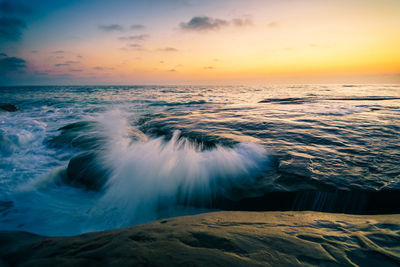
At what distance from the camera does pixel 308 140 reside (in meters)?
4.25

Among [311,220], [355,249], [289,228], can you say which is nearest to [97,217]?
[289,228]

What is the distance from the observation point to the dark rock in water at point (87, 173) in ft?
11.7

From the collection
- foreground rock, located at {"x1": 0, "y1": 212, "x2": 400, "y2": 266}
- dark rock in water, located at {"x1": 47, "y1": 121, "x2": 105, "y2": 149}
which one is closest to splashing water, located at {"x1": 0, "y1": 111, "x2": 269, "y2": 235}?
foreground rock, located at {"x1": 0, "y1": 212, "x2": 400, "y2": 266}

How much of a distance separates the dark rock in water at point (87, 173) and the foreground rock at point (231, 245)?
6.48 ft

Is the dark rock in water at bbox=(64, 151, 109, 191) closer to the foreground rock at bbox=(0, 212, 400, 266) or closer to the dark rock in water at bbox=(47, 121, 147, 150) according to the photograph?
the dark rock in water at bbox=(47, 121, 147, 150)

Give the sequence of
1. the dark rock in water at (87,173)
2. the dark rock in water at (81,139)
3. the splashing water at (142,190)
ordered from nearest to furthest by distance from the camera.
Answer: the splashing water at (142,190) → the dark rock in water at (87,173) → the dark rock in water at (81,139)

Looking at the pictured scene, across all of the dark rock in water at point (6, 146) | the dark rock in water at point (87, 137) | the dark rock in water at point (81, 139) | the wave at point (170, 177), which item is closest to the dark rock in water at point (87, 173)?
the wave at point (170, 177)

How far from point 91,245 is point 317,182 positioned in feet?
9.09

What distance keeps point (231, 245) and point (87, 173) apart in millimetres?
3720

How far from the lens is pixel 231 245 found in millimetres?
1204

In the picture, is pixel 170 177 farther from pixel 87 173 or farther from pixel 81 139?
pixel 81 139

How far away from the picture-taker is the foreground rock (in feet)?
3.49

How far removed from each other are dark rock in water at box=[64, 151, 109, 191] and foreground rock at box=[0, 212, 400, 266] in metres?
1.98

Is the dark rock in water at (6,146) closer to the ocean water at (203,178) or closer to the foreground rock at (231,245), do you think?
the ocean water at (203,178)
